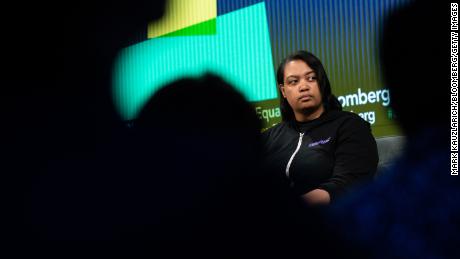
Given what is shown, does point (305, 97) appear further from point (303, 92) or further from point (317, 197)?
point (317, 197)

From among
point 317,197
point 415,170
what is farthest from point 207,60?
point 317,197

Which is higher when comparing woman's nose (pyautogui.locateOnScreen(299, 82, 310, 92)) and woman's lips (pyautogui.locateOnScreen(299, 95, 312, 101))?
woman's nose (pyautogui.locateOnScreen(299, 82, 310, 92))

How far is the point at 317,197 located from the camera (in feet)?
7.93

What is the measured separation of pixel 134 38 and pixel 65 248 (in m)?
5.64

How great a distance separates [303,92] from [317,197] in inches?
21.9

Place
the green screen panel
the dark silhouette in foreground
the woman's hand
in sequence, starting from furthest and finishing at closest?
the green screen panel
the dark silhouette in foreground
the woman's hand

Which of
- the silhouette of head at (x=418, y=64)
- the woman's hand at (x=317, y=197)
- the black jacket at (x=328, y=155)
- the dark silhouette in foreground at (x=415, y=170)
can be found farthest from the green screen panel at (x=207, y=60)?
the woman's hand at (x=317, y=197)

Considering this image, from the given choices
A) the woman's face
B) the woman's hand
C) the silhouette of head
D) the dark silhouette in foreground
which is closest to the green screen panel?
the silhouette of head

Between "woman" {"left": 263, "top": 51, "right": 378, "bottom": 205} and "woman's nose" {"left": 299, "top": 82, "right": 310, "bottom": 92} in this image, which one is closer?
"woman" {"left": 263, "top": 51, "right": 378, "bottom": 205}

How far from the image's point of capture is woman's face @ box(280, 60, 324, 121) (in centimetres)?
274

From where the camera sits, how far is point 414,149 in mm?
4688

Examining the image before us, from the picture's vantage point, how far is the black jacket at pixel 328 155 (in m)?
2.46

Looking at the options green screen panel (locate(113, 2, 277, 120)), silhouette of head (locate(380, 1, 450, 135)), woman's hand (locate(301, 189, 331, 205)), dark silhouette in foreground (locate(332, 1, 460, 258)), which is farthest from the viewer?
green screen panel (locate(113, 2, 277, 120))

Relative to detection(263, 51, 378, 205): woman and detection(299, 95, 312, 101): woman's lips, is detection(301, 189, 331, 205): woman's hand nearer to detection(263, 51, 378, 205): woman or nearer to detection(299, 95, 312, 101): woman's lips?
detection(263, 51, 378, 205): woman
